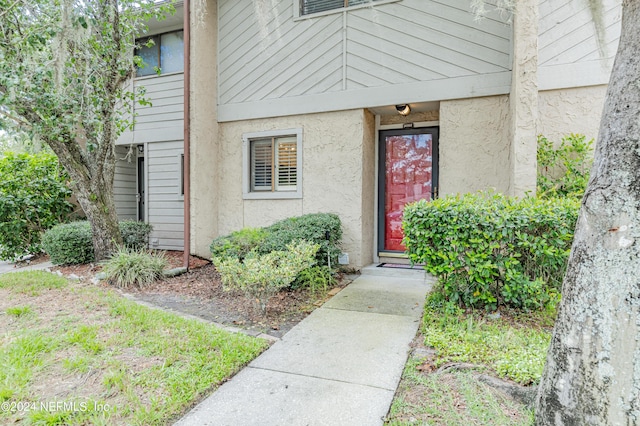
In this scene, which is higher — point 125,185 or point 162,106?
point 162,106

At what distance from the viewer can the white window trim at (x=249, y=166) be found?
6.05 m

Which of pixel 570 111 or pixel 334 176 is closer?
pixel 570 111

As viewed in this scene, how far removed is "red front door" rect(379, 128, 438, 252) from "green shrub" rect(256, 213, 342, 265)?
3.81ft

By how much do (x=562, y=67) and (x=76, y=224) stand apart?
8.24 metres

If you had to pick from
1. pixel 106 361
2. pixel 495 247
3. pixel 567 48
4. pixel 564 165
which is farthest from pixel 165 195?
pixel 567 48

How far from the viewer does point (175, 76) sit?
7.50 metres

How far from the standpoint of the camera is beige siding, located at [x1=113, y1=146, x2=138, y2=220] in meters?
8.24

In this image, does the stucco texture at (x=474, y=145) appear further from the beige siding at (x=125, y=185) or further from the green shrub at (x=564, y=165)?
the beige siding at (x=125, y=185)

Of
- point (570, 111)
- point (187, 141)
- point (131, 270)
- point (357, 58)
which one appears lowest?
point (131, 270)

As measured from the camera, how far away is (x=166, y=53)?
25.4ft

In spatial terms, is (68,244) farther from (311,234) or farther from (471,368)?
(471,368)

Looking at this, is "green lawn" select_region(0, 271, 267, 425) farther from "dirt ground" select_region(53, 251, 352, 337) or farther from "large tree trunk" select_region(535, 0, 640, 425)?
"large tree trunk" select_region(535, 0, 640, 425)

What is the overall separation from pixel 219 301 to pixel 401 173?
3770 mm

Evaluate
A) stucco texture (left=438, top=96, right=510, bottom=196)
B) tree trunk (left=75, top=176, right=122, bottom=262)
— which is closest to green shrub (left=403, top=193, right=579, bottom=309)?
stucco texture (left=438, top=96, right=510, bottom=196)
